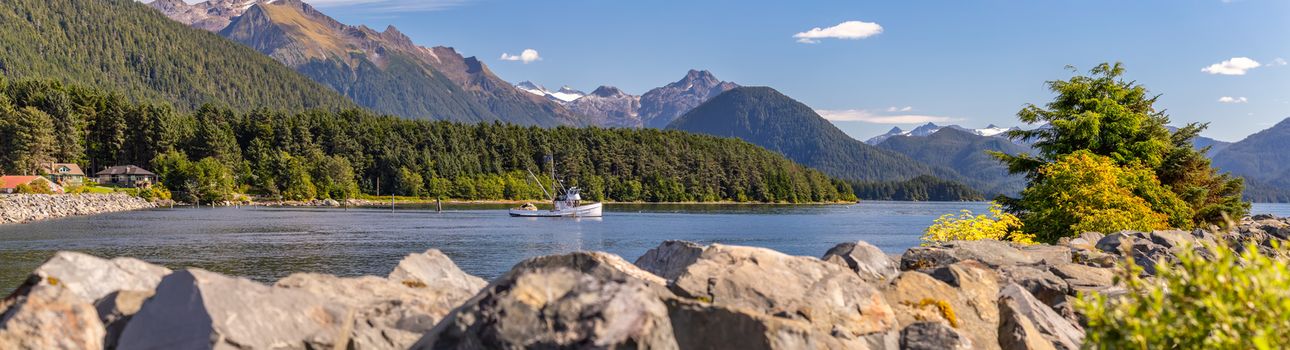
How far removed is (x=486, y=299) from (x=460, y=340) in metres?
0.43

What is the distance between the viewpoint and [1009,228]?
36.7 metres

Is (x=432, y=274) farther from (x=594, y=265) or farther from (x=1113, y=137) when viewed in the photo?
(x=1113, y=137)

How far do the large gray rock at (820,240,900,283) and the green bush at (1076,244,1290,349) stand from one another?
19.4 ft

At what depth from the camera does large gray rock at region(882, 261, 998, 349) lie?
1141 centimetres

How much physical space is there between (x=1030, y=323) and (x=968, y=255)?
7.50m

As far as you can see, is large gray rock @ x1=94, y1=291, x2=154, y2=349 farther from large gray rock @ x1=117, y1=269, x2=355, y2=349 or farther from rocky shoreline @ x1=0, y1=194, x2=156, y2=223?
rocky shoreline @ x1=0, y1=194, x2=156, y2=223

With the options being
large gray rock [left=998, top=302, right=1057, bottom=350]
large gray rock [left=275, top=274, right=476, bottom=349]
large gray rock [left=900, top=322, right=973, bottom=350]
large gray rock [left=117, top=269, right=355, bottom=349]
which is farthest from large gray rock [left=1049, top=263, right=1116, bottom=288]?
large gray rock [left=117, top=269, right=355, bottom=349]

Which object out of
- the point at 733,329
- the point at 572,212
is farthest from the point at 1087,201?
the point at 572,212

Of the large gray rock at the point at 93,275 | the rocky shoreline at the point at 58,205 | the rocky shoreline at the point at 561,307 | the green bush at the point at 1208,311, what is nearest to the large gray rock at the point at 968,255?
the rocky shoreline at the point at 561,307

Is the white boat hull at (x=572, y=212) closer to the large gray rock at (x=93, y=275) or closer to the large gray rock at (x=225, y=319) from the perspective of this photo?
the large gray rock at (x=93, y=275)

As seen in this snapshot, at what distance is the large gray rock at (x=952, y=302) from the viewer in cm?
1141

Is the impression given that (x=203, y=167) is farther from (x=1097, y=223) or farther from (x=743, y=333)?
(x=743, y=333)

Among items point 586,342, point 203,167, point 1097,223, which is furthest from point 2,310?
point 203,167

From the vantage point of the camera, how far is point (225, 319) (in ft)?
25.3
